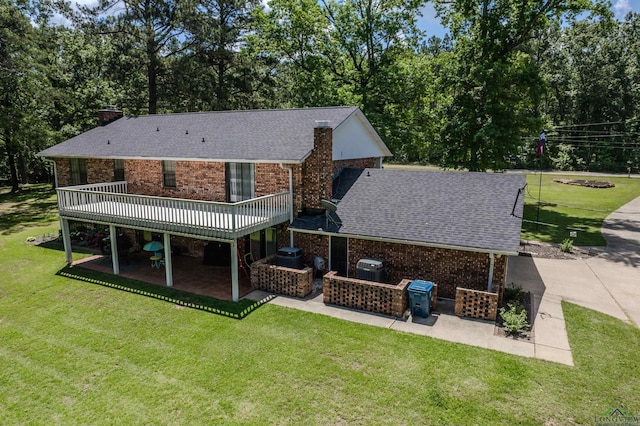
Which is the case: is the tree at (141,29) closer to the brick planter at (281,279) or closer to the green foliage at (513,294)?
the brick planter at (281,279)

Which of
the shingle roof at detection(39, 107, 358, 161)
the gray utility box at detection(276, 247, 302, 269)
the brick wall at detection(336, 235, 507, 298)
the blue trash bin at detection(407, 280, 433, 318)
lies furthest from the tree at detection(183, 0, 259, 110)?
the blue trash bin at detection(407, 280, 433, 318)

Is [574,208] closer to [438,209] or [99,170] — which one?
[438,209]

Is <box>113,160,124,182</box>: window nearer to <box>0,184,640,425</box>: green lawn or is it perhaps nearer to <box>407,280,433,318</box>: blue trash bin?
<box>0,184,640,425</box>: green lawn

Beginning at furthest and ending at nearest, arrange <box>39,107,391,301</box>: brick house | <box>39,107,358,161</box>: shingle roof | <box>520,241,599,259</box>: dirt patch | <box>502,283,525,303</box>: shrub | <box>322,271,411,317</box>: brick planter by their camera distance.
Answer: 1. <box>520,241,599,259</box>: dirt patch
2. <box>39,107,358,161</box>: shingle roof
3. <box>39,107,391,301</box>: brick house
4. <box>502,283,525,303</box>: shrub
5. <box>322,271,411,317</box>: brick planter

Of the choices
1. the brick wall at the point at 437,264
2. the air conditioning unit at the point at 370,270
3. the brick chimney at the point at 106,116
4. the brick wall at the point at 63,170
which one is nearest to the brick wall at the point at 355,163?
the brick wall at the point at 437,264

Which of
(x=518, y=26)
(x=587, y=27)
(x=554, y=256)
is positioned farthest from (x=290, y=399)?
(x=587, y=27)

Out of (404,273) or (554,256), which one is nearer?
(404,273)

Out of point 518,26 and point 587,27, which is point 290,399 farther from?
point 587,27
